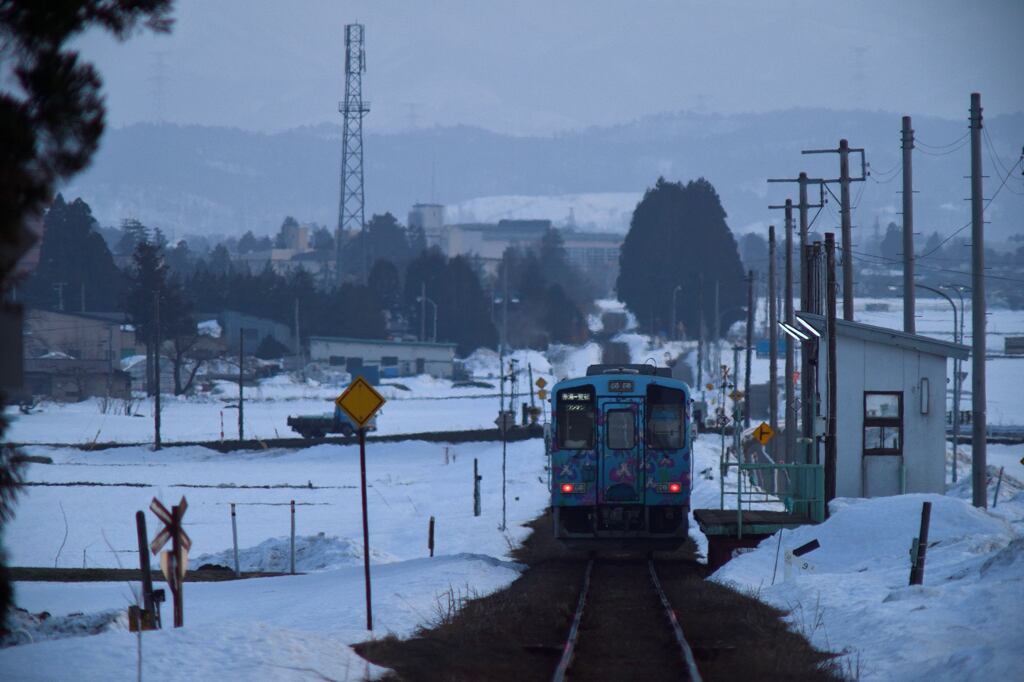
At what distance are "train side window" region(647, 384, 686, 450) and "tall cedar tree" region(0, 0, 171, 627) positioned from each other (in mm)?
17543

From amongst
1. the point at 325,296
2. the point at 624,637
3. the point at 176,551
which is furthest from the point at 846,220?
the point at 325,296

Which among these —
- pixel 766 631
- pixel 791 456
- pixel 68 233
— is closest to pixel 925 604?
pixel 766 631

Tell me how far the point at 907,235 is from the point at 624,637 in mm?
22874

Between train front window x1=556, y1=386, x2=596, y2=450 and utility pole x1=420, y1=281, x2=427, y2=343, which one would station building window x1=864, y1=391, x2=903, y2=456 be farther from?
utility pole x1=420, y1=281, x2=427, y2=343

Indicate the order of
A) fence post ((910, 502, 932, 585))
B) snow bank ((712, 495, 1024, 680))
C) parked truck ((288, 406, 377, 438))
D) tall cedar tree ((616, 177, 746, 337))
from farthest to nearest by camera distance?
1. tall cedar tree ((616, 177, 746, 337))
2. parked truck ((288, 406, 377, 438))
3. fence post ((910, 502, 932, 585))
4. snow bank ((712, 495, 1024, 680))

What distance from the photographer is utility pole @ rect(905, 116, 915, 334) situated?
33.7 metres

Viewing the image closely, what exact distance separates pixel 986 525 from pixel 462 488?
87.3ft

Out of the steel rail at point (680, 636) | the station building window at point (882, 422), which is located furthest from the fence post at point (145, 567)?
the station building window at point (882, 422)

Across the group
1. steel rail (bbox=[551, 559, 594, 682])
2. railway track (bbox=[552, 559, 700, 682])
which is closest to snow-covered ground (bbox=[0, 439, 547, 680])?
steel rail (bbox=[551, 559, 594, 682])

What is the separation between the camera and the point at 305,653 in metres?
12.3

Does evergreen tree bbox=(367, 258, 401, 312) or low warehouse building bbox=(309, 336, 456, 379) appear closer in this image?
low warehouse building bbox=(309, 336, 456, 379)

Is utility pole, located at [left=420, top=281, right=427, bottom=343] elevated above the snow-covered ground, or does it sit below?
above

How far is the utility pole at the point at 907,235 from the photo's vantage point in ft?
110

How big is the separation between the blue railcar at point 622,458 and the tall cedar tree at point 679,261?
291 ft
